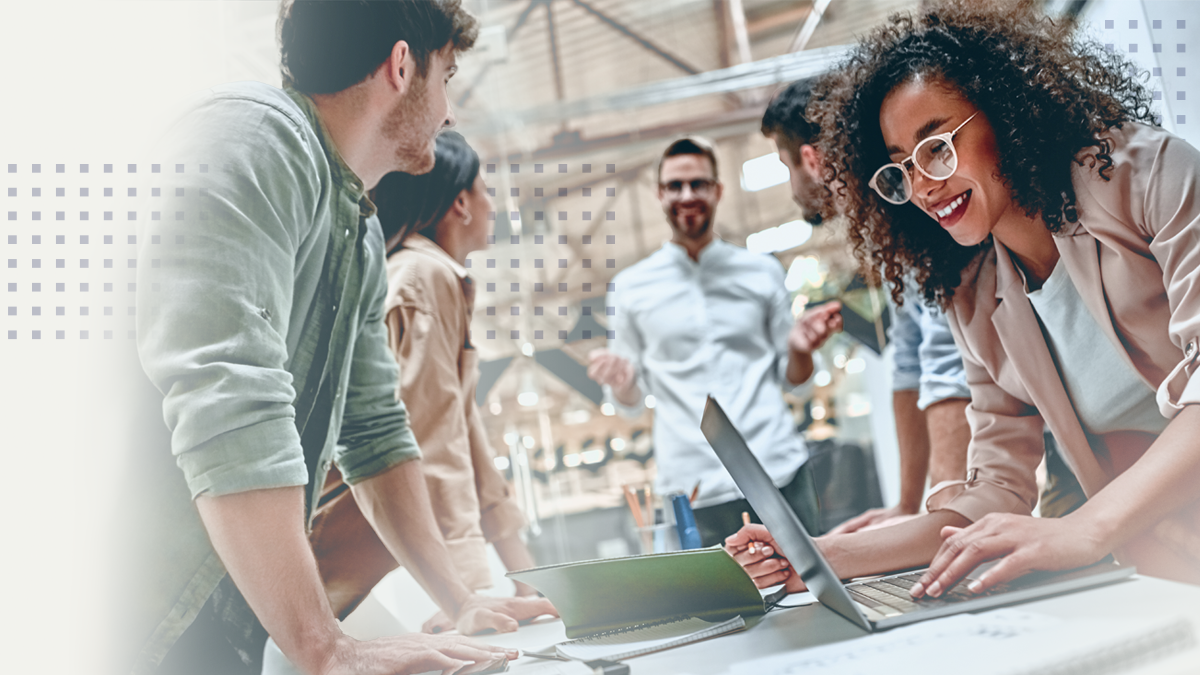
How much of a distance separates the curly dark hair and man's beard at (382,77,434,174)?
710mm

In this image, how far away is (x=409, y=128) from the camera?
1.27 meters

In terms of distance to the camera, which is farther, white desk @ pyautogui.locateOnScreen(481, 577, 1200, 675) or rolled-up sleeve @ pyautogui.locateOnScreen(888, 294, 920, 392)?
rolled-up sleeve @ pyautogui.locateOnScreen(888, 294, 920, 392)

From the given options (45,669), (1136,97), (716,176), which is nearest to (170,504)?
(45,669)

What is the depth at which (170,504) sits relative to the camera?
1027 mm

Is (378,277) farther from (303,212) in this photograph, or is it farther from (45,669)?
(45,669)

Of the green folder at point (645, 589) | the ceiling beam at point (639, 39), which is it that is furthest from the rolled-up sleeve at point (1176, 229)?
the ceiling beam at point (639, 39)

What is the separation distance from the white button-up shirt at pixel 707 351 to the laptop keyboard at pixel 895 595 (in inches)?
37.7

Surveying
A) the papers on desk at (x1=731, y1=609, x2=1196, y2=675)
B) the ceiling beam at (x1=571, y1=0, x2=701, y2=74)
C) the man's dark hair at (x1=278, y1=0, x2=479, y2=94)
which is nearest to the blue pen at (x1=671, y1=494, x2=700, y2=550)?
the papers on desk at (x1=731, y1=609, x2=1196, y2=675)

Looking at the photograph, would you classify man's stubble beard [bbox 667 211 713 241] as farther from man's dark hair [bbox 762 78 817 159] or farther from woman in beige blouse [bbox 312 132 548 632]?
woman in beige blouse [bbox 312 132 548 632]

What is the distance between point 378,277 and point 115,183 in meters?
0.42

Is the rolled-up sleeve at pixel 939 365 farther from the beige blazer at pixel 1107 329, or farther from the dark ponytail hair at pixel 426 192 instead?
the dark ponytail hair at pixel 426 192

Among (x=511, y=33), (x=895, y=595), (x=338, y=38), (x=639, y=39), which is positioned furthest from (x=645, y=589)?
(x=639, y=39)

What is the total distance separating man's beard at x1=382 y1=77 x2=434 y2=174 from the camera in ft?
4.13

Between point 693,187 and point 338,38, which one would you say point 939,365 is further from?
point 338,38
